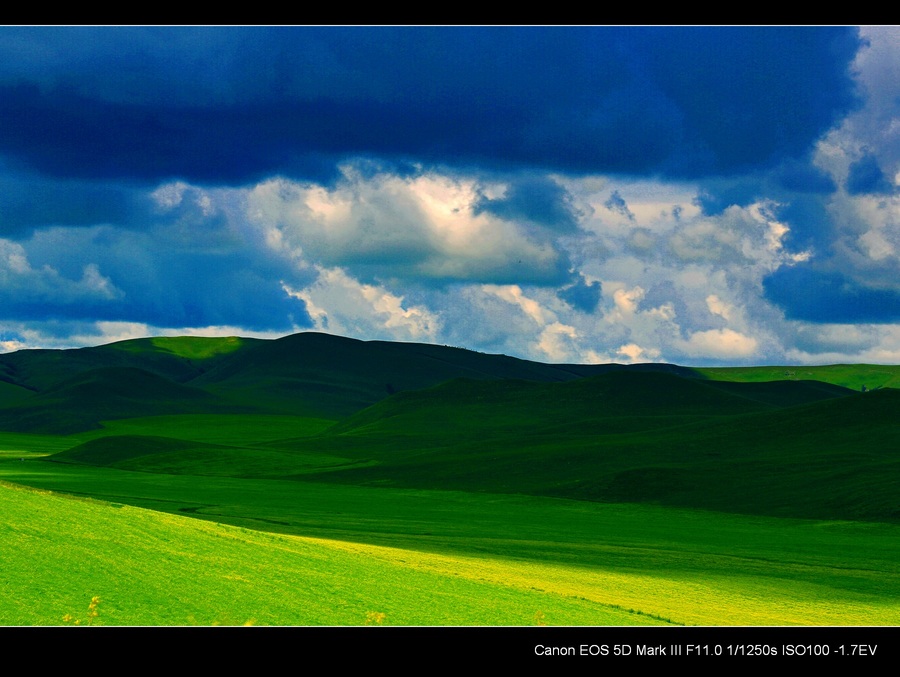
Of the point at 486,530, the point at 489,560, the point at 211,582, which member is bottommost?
the point at 489,560

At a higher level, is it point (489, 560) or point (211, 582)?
point (211, 582)

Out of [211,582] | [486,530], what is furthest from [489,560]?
[211,582]

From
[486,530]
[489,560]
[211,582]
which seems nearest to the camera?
[211,582]

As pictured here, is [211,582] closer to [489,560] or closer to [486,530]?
[489,560]

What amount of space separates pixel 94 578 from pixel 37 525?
5339 mm

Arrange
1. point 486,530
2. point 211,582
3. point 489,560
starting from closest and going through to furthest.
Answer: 1. point 211,582
2. point 489,560
3. point 486,530

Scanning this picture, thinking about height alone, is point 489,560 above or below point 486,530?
below

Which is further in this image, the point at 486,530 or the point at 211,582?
the point at 486,530

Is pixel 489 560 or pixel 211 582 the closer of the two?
pixel 211 582

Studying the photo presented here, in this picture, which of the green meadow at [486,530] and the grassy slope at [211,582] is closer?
the grassy slope at [211,582]

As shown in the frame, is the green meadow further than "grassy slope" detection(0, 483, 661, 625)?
Yes

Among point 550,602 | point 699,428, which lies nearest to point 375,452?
point 699,428

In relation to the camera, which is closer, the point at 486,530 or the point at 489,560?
the point at 489,560
